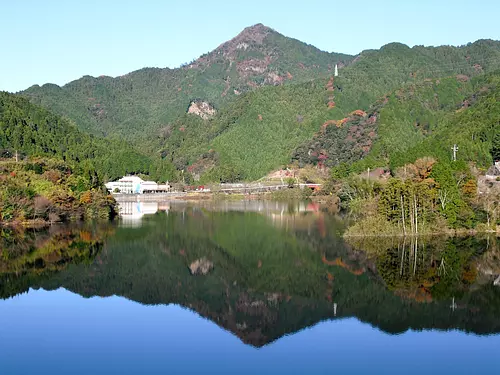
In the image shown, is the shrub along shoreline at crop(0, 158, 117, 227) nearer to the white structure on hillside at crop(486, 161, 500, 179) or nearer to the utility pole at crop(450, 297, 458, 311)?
the white structure on hillside at crop(486, 161, 500, 179)

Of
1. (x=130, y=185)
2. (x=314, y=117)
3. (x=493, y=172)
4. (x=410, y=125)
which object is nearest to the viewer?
(x=493, y=172)

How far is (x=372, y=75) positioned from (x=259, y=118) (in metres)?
38.6

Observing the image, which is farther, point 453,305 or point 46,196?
point 46,196

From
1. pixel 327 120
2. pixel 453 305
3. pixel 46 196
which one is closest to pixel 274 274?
pixel 453 305

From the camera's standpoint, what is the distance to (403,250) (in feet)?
140

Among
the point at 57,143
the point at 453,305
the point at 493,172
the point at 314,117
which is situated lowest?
the point at 453,305

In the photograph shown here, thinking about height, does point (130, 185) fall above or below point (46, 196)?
above

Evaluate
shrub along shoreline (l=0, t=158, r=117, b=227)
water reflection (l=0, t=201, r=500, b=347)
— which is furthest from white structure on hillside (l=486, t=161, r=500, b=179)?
shrub along shoreline (l=0, t=158, r=117, b=227)

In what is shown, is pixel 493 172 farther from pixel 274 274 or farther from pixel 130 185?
pixel 130 185

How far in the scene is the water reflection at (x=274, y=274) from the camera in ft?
101

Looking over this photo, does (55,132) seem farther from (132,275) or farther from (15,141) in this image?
(132,275)

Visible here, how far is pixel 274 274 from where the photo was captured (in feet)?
129

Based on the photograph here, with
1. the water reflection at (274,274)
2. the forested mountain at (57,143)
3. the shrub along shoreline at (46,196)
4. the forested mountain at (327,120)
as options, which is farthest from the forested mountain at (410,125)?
the water reflection at (274,274)

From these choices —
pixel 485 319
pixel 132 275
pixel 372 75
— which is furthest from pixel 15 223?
pixel 372 75
